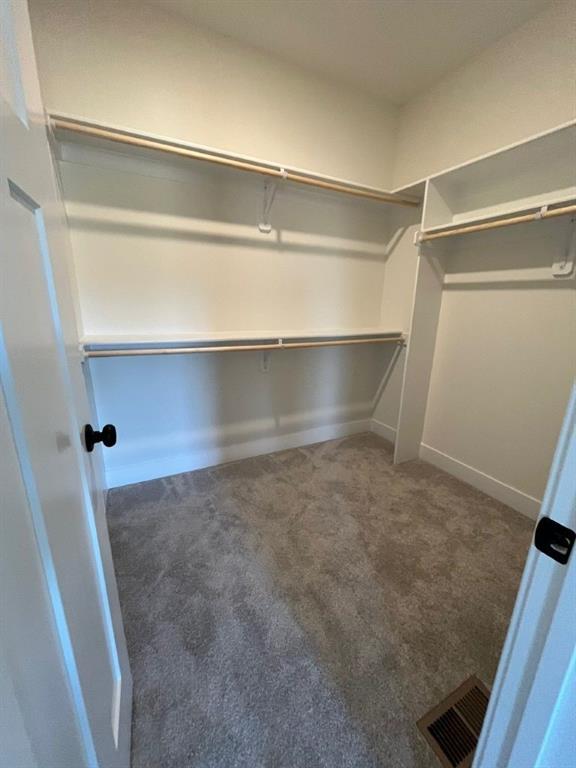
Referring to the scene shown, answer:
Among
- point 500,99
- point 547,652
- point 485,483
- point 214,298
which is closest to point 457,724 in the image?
point 547,652

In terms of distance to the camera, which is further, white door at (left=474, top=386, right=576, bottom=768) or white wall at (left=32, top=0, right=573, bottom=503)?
white wall at (left=32, top=0, right=573, bottom=503)

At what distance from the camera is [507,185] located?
1.90 metres

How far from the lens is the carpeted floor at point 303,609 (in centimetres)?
98

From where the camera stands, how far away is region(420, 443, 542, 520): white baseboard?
6.50 feet

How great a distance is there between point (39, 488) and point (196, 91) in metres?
2.31

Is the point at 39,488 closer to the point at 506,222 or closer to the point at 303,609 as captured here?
the point at 303,609

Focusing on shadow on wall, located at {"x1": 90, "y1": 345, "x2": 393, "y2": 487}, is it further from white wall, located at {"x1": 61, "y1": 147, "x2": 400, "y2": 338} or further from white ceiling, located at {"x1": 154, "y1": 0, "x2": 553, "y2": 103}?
white ceiling, located at {"x1": 154, "y1": 0, "x2": 553, "y2": 103}

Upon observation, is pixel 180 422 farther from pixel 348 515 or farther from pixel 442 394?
pixel 442 394

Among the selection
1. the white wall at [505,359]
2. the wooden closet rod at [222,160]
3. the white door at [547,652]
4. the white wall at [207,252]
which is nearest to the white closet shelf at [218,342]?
the white wall at [207,252]

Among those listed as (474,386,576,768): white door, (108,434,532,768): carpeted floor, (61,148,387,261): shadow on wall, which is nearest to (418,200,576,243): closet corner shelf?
(61,148,387,261): shadow on wall

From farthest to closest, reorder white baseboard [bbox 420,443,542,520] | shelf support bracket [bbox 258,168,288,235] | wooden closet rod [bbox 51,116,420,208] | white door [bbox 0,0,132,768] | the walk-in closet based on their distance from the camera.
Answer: shelf support bracket [bbox 258,168,288,235] → white baseboard [bbox 420,443,542,520] → wooden closet rod [bbox 51,116,420,208] → the walk-in closet → white door [bbox 0,0,132,768]

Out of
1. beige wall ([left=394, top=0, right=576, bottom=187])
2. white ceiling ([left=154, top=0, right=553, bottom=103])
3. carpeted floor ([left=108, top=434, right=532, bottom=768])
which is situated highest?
white ceiling ([left=154, top=0, right=553, bottom=103])

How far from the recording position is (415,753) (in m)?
0.94

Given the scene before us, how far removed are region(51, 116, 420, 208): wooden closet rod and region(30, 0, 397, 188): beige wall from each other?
34cm
